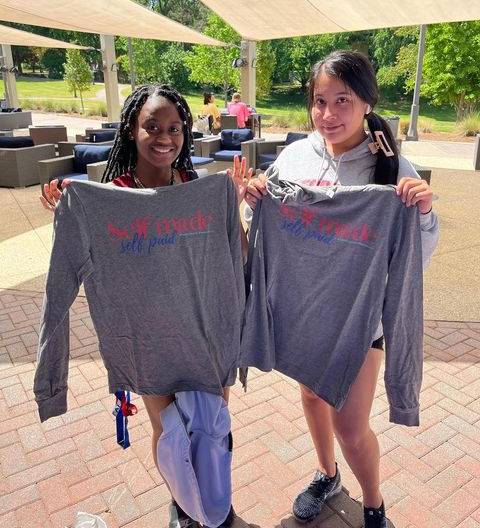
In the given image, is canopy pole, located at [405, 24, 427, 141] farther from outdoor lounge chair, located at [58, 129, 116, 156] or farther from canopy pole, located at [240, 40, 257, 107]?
outdoor lounge chair, located at [58, 129, 116, 156]

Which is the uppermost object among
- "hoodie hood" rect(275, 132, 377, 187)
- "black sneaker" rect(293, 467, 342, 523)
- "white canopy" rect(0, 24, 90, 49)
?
"white canopy" rect(0, 24, 90, 49)

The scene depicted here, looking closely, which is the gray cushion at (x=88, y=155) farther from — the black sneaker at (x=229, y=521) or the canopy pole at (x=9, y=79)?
the canopy pole at (x=9, y=79)

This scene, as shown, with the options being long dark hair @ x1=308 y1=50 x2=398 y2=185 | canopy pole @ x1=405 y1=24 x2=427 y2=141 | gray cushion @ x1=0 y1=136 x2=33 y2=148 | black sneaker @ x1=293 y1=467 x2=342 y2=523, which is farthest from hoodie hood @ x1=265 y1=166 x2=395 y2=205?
canopy pole @ x1=405 y1=24 x2=427 y2=141

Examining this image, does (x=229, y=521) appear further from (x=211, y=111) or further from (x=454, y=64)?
(x=454, y=64)

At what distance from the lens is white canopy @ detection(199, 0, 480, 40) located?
7.64 meters

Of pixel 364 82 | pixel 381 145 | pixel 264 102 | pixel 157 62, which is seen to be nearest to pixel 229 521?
pixel 381 145

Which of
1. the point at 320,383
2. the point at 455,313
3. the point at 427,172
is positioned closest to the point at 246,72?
the point at 427,172

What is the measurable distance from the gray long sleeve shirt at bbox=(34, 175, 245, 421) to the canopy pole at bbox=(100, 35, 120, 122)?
50.8ft

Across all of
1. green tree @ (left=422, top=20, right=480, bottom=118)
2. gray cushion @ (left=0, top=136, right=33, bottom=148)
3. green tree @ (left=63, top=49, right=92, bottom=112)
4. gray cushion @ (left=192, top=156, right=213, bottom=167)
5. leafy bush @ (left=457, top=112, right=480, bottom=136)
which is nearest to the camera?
gray cushion @ (left=192, top=156, right=213, bottom=167)

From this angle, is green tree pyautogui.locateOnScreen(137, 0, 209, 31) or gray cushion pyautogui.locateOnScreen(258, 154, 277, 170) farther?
green tree pyautogui.locateOnScreen(137, 0, 209, 31)

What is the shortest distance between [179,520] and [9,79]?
23390 mm

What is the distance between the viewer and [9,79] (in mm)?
21172

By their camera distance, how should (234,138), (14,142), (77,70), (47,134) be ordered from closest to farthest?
(14,142) < (234,138) < (47,134) < (77,70)

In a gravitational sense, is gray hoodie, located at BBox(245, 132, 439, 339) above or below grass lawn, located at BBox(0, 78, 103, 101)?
below
